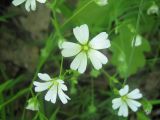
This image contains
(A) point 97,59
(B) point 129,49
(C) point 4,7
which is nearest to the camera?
(A) point 97,59

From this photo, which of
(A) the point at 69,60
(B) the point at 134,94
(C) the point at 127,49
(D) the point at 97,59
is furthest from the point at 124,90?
(A) the point at 69,60

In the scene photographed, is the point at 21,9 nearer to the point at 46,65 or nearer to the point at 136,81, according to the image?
the point at 46,65

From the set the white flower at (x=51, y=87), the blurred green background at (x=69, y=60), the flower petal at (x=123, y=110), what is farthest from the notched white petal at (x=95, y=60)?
the blurred green background at (x=69, y=60)

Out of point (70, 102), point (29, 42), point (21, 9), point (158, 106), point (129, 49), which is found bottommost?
point (158, 106)

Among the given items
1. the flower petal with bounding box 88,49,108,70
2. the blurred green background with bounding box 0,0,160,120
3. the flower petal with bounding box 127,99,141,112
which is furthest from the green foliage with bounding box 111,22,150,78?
the flower petal with bounding box 88,49,108,70

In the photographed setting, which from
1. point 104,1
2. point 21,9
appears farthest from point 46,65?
point 104,1

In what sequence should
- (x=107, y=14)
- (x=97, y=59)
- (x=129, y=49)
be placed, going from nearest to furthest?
(x=97, y=59), (x=107, y=14), (x=129, y=49)

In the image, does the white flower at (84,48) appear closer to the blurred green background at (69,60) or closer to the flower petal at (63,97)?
the flower petal at (63,97)
